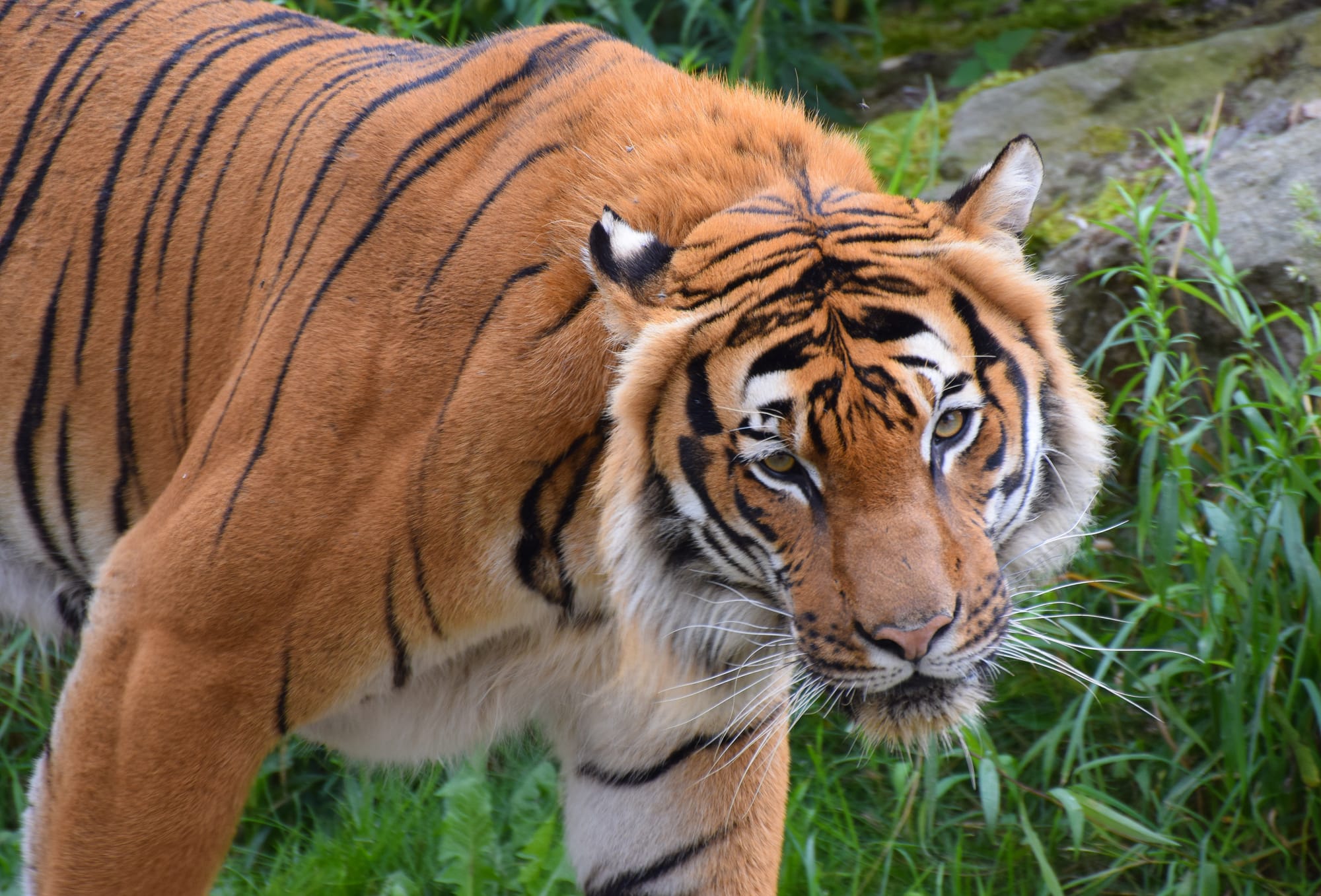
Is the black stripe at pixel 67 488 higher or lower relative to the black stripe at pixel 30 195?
lower

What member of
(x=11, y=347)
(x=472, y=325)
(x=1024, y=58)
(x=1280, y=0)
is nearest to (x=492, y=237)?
(x=472, y=325)

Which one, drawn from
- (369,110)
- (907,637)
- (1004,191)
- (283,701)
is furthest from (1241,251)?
(283,701)

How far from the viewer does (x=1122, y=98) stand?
4.41 m

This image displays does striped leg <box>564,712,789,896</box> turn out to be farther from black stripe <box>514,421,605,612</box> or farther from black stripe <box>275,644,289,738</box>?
black stripe <box>275,644,289,738</box>

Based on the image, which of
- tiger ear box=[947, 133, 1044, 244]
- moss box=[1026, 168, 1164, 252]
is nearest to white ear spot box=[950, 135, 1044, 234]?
tiger ear box=[947, 133, 1044, 244]

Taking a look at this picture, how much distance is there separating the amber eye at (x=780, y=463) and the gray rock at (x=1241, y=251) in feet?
5.41

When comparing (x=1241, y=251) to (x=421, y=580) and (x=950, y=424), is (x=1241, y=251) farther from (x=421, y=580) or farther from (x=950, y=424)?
(x=421, y=580)

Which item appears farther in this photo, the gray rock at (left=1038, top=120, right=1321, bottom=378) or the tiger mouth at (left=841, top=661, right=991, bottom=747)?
the gray rock at (left=1038, top=120, right=1321, bottom=378)

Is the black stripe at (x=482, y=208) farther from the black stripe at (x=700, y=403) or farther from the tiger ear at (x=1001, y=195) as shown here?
the tiger ear at (x=1001, y=195)

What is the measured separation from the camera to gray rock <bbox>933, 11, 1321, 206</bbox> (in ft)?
13.6

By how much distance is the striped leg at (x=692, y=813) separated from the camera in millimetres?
2418

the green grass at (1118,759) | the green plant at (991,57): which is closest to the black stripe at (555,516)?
the green grass at (1118,759)

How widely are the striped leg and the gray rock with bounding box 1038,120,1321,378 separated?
150cm

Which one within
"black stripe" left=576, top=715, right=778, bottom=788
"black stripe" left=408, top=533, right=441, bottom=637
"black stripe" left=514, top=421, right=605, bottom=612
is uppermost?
"black stripe" left=514, top=421, right=605, bottom=612
